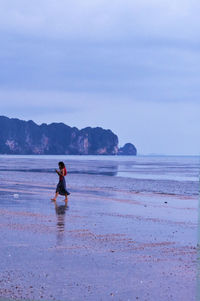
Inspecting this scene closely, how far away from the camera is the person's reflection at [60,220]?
12.2 m

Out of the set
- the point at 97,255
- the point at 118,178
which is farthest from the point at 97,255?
the point at 118,178

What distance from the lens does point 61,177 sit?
2305 cm

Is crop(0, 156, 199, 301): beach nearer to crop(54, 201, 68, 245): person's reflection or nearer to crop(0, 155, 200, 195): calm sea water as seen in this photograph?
crop(54, 201, 68, 245): person's reflection

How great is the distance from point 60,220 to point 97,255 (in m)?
5.54

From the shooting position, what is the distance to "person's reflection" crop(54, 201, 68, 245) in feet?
40.1

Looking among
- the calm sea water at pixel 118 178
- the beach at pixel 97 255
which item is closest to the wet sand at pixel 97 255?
the beach at pixel 97 255

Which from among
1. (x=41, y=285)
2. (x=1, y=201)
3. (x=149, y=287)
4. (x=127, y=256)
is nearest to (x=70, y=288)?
(x=41, y=285)

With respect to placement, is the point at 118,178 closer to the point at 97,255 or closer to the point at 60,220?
the point at 60,220

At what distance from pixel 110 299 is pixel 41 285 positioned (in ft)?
4.16

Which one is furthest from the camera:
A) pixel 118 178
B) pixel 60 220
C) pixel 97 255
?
pixel 118 178

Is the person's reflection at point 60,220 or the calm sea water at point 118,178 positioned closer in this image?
the person's reflection at point 60,220

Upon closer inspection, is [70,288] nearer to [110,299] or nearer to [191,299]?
[110,299]

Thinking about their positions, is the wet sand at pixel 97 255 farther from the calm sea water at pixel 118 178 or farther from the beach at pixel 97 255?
the calm sea water at pixel 118 178

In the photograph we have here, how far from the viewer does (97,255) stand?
10.2 m
